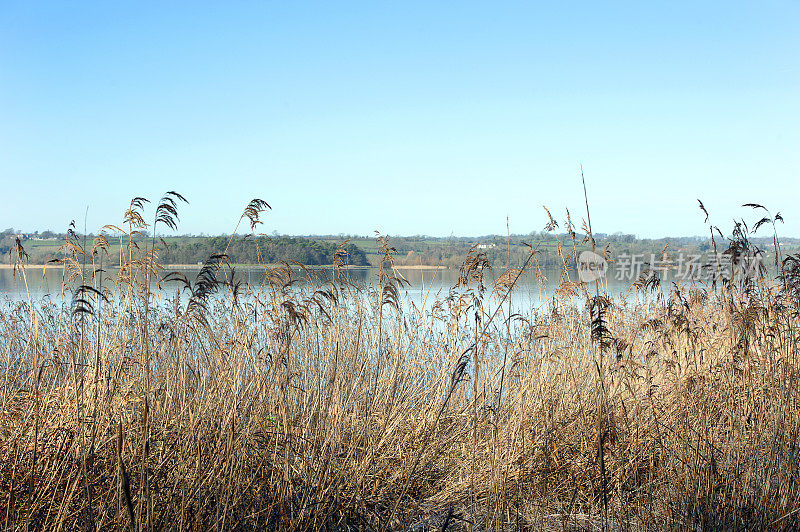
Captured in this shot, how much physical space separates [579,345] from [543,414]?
63.8 inches

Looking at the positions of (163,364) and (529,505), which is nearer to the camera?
(529,505)

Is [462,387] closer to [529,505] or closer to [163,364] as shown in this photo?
[529,505]

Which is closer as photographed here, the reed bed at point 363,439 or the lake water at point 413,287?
the reed bed at point 363,439

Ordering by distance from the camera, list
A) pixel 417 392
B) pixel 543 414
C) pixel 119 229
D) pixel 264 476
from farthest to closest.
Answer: pixel 417 392 < pixel 543 414 < pixel 119 229 < pixel 264 476

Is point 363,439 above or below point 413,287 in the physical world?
below

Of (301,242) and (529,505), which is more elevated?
(301,242)

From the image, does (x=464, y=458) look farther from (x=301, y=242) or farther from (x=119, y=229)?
(x=301, y=242)

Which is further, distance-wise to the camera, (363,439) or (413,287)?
(413,287)

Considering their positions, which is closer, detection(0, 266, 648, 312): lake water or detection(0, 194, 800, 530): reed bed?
detection(0, 194, 800, 530): reed bed

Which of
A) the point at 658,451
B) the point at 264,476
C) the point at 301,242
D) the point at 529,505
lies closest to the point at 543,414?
the point at 658,451

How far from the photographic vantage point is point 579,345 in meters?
5.31

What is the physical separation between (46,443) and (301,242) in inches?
276

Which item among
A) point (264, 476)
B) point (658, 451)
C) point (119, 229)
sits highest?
point (119, 229)

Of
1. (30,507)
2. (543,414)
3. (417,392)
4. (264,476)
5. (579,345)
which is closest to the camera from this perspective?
(30,507)
